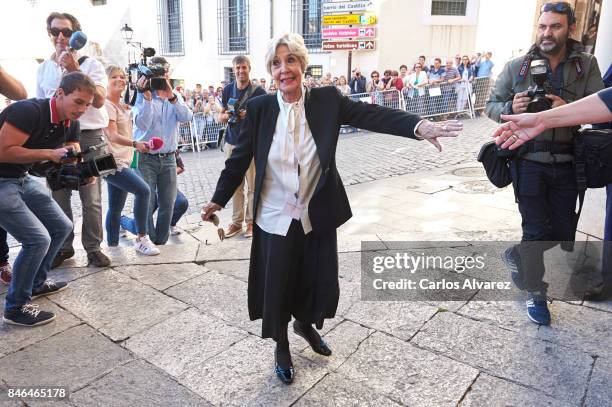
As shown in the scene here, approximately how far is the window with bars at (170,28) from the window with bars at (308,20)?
8.61 metres

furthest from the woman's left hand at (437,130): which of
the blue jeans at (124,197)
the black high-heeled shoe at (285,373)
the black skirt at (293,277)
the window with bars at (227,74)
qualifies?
the window with bars at (227,74)

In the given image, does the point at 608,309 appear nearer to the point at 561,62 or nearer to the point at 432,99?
the point at 561,62

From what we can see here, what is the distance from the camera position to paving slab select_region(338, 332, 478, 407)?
272 centimetres

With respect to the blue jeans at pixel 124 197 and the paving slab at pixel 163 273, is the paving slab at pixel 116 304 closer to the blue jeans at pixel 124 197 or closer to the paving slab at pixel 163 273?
the paving slab at pixel 163 273

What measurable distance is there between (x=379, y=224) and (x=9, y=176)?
3.83 m

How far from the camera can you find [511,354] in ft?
10.00

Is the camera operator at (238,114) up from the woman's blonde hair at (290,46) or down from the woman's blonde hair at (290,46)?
down

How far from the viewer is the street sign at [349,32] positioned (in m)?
19.2

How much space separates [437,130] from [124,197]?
146 inches

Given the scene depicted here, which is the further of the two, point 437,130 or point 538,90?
point 538,90

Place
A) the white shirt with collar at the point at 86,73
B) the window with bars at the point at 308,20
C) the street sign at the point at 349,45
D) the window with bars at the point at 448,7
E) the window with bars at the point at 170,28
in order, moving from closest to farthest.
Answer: the white shirt with collar at the point at 86,73 < the street sign at the point at 349,45 < the window with bars at the point at 448,7 < the window with bars at the point at 308,20 < the window with bars at the point at 170,28

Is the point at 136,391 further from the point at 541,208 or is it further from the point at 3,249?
the point at 541,208

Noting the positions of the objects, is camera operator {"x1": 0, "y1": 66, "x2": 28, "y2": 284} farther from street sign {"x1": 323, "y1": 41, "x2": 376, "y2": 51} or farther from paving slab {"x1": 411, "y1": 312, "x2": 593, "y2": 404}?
street sign {"x1": 323, "y1": 41, "x2": 376, "y2": 51}

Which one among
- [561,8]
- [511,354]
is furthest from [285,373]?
[561,8]
